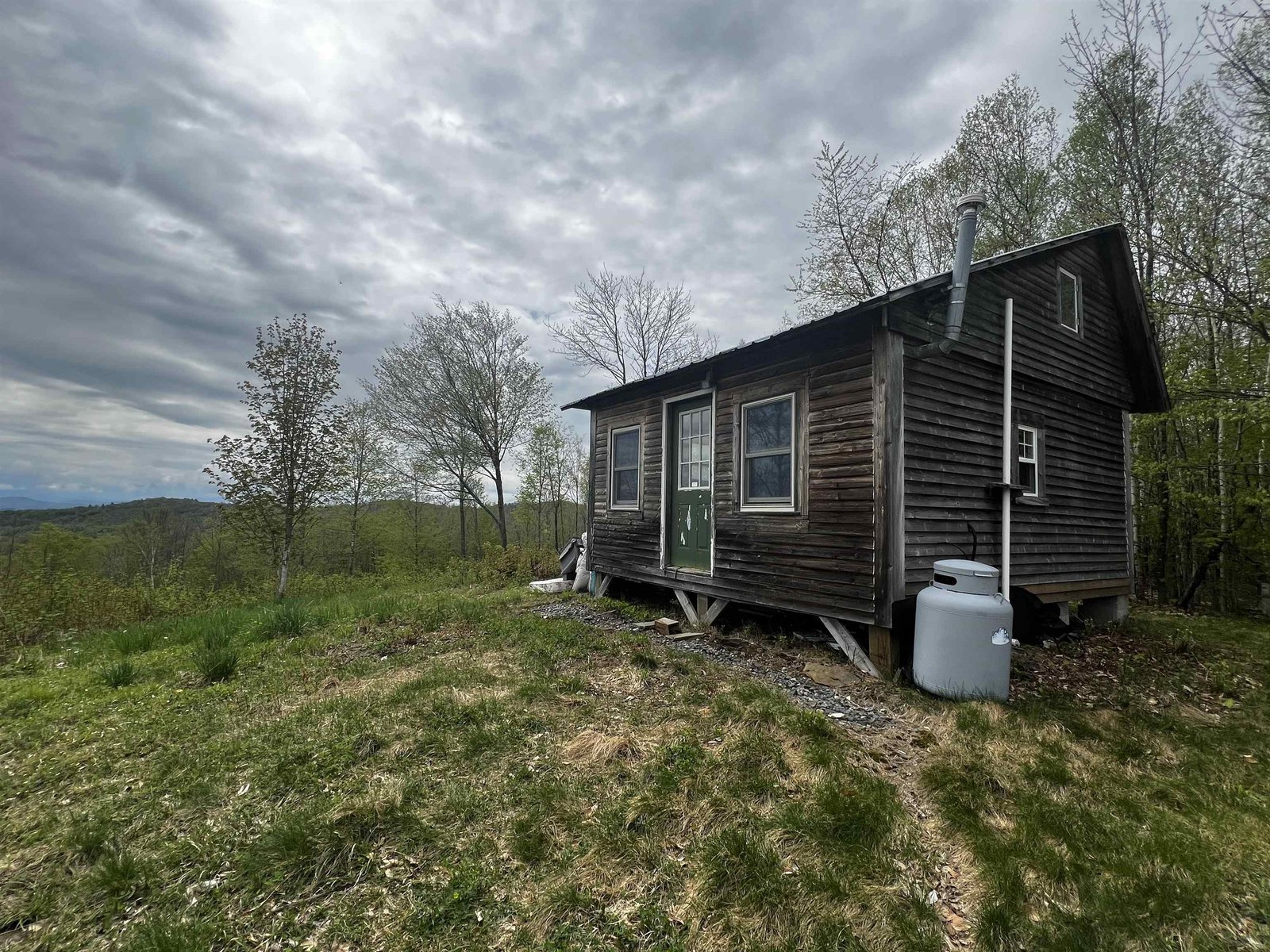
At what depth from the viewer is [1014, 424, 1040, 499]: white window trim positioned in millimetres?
6848

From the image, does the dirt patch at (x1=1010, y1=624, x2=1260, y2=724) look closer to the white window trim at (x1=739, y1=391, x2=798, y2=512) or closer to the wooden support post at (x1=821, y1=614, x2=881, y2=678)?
the wooden support post at (x1=821, y1=614, x2=881, y2=678)

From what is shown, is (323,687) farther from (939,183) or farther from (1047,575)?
(939,183)

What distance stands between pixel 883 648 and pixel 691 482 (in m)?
3.50

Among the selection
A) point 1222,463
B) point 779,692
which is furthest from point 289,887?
point 1222,463

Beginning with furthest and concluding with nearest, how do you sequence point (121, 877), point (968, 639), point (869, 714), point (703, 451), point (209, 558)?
point (209, 558), point (703, 451), point (968, 639), point (869, 714), point (121, 877)

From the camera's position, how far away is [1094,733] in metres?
4.11

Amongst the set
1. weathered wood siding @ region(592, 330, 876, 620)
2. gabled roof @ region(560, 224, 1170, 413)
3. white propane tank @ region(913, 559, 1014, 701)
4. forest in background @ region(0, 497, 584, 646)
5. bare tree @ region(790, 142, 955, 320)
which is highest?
bare tree @ region(790, 142, 955, 320)

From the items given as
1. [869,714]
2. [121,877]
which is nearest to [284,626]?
[121,877]

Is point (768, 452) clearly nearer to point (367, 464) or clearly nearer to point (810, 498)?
point (810, 498)

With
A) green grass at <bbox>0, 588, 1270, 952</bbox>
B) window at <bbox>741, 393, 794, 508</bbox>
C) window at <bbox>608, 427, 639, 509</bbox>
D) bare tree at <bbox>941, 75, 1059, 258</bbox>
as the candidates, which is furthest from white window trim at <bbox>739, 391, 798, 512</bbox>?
bare tree at <bbox>941, 75, 1059, 258</bbox>

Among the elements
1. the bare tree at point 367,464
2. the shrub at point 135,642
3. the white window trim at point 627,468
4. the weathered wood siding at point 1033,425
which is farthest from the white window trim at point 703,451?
the bare tree at point 367,464

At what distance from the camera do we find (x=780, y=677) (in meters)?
5.22

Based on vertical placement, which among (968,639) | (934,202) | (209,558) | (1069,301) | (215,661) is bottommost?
(209,558)

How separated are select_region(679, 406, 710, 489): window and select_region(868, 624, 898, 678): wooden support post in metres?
2.97
